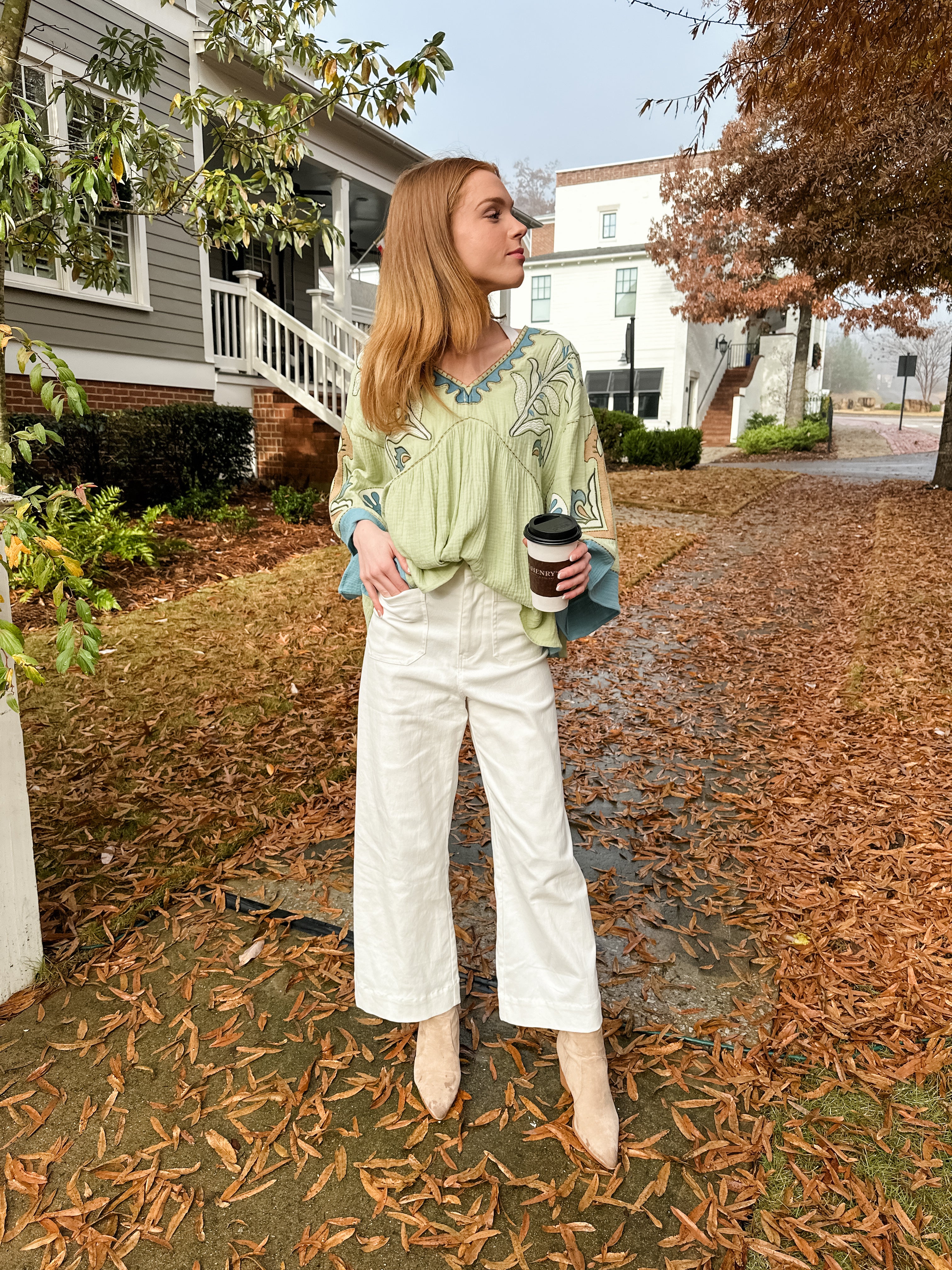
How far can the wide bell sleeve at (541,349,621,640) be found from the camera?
6.03 feet

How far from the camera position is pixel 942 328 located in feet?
282

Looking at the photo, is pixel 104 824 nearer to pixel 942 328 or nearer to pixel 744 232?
pixel 744 232

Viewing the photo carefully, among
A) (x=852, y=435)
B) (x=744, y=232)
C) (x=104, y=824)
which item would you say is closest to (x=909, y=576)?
(x=104, y=824)

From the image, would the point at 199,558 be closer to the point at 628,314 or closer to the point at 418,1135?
the point at 418,1135

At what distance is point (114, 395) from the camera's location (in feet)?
31.2

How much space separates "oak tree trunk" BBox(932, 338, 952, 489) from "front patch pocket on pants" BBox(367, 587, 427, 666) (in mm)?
14059

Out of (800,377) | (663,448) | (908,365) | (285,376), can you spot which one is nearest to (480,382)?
(285,376)

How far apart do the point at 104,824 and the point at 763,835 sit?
2.48 metres

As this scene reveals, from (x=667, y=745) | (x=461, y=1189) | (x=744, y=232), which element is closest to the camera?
(x=461, y=1189)

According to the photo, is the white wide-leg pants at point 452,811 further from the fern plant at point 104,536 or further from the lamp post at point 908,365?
the lamp post at point 908,365

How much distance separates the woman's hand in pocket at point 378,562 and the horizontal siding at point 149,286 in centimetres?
777

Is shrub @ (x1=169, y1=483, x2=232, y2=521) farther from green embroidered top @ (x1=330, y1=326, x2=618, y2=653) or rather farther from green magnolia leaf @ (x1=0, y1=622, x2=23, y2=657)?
green embroidered top @ (x1=330, y1=326, x2=618, y2=653)

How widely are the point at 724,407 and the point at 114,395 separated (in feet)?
90.9

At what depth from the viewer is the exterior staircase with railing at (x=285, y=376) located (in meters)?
10.7
